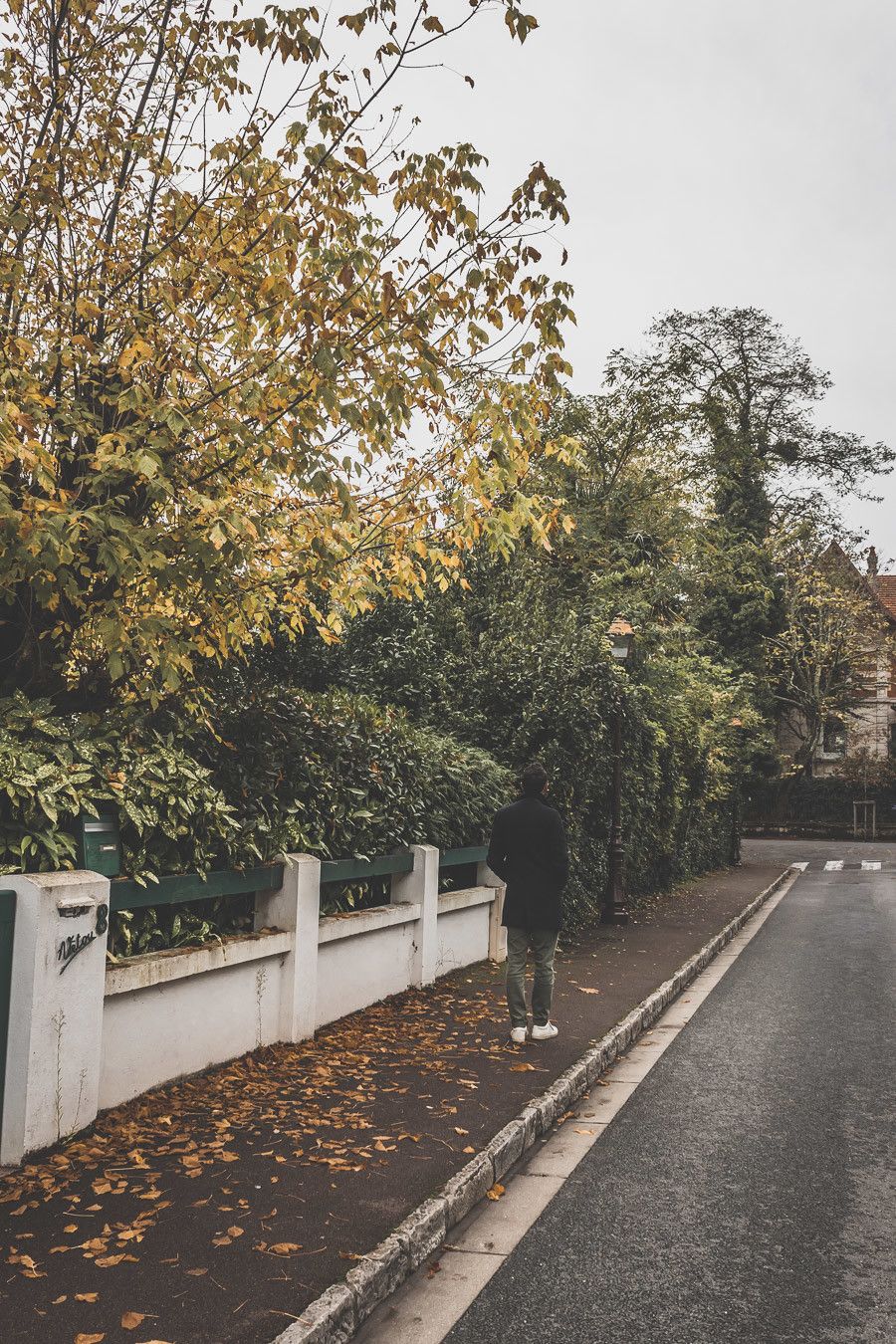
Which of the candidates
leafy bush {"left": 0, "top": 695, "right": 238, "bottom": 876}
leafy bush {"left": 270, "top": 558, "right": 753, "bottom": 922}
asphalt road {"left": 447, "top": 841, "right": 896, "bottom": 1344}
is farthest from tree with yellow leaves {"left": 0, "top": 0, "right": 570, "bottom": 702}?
leafy bush {"left": 270, "top": 558, "right": 753, "bottom": 922}

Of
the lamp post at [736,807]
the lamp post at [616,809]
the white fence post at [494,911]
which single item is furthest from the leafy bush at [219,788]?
the lamp post at [736,807]

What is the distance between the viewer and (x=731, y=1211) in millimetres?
4828

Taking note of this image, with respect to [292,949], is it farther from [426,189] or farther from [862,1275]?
[426,189]

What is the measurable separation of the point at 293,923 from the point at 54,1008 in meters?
2.29

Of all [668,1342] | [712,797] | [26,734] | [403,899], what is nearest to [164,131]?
[26,734]

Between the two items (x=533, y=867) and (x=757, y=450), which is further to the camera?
(x=757, y=450)

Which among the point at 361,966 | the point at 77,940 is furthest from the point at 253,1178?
the point at 361,966

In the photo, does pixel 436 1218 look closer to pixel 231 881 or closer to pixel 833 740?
pixel 231 881

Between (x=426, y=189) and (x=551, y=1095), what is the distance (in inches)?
215

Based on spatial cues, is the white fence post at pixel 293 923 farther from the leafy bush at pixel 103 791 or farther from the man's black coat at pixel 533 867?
the man's black coat at pixel 533 867

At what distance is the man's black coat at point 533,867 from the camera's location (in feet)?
25.4

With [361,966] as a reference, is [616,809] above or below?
above

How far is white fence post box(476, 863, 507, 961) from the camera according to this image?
37.2 ft

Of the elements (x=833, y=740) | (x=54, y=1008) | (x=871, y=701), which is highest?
(x=871, y=701)
